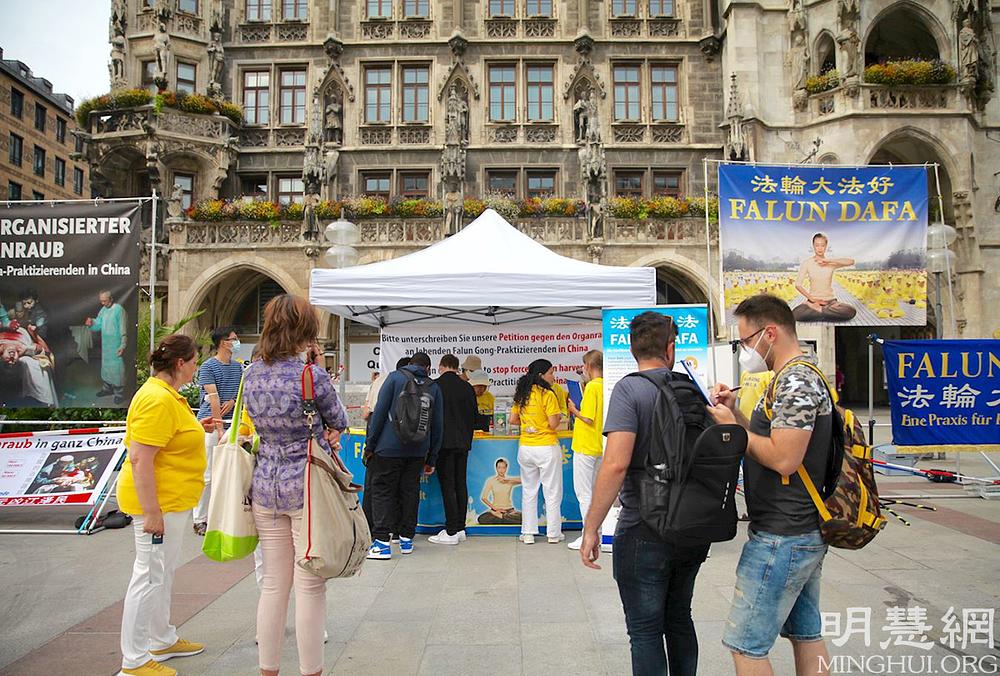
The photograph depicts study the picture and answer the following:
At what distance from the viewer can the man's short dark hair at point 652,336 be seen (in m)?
2.87

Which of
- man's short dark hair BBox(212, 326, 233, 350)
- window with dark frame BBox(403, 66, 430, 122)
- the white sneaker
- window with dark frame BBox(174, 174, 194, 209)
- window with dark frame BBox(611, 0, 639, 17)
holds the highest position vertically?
window with dark frame BBox(611, 0, 639, 17)

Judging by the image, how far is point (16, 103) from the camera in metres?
39.9

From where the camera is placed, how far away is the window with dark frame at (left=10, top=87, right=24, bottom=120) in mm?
39469

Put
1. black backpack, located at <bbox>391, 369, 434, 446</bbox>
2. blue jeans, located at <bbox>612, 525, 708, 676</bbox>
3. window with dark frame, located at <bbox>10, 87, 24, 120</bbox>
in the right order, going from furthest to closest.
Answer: window with dark frame, located at <bbox>10, 87, 24, 120</bbox>, black backpack, located at <bbox>391, 369, 434, 446</bbox>, blue jeans, located at <bbox>612, 525, 708, 676</bbox>

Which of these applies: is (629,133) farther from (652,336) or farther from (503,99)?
(652,336)

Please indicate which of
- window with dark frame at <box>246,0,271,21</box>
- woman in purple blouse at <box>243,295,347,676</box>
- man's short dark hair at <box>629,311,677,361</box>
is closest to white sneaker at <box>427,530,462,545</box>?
woman in purple blouse at <box>243,295,347,676</box>

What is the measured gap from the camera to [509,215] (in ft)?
69.3

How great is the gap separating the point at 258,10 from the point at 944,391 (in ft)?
81.4

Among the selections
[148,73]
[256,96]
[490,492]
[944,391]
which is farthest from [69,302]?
[148,73]

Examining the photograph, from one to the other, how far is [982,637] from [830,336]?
1828 centimetres

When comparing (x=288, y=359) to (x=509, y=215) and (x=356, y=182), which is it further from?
(x=356, y=182)

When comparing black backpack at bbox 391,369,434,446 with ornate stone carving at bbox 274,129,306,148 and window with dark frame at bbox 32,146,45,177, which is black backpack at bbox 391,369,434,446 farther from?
window with dark frame at bbox 32,146,45,177

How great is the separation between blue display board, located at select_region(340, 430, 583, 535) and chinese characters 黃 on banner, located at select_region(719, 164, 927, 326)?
3618 millimetres

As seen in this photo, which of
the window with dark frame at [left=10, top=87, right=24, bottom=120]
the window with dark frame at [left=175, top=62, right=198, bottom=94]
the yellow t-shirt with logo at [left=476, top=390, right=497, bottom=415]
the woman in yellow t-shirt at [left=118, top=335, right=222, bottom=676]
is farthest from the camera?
the window with dark frame at [left=10, top=87, right=24, bottom=120]
